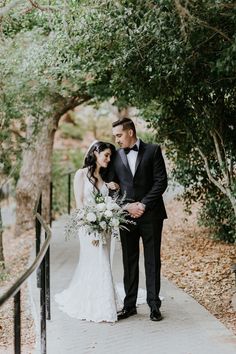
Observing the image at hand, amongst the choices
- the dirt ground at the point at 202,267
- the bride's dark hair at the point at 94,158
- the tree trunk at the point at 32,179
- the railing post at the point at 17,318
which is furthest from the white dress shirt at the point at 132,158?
the tree trunk at the point at 32,179

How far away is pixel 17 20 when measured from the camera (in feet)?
31.1

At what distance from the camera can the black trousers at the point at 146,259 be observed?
20.9 ft

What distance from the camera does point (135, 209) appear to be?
6328mm

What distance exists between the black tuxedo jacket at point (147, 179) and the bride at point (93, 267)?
0.16 metres

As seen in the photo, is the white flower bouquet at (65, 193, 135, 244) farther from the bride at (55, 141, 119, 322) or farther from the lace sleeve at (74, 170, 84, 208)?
the lace sleeve at (74, 170, 84, 208)

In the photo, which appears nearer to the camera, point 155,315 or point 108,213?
point 108,213

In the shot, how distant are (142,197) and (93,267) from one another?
987mm

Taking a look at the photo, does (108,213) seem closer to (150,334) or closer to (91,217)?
(91,217)

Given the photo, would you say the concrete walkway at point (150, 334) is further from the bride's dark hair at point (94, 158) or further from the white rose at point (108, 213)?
the bride's dark hair at point (94, 158)

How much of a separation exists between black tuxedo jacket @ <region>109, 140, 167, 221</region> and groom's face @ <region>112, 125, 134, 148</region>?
0.44 feet

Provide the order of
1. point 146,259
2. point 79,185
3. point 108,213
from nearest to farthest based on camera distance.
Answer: point 108,213 → point 146,259 → point 79,185

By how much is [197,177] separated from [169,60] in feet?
11.9

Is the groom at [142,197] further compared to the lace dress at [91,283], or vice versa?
the lace dress at [91,283]

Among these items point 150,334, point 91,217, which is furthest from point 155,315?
point 91,217
